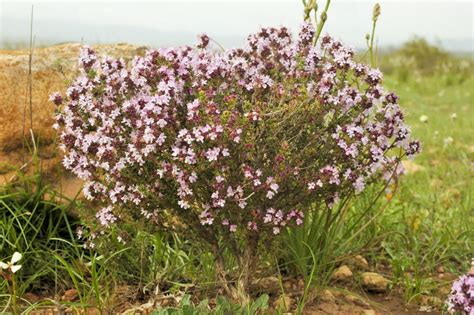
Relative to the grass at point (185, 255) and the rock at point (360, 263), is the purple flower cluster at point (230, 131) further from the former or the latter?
the rock at point (360, 263)

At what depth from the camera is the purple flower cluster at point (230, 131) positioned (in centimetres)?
306

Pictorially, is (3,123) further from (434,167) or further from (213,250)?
(434,167)

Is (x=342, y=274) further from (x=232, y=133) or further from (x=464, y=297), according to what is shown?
(x=232, y=133)

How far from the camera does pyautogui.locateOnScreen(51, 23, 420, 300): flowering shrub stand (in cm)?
306

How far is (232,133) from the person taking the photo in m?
2.93

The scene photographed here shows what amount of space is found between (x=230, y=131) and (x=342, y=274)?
173 cm

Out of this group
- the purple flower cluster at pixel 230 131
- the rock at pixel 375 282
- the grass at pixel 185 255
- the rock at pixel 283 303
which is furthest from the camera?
the rock at pixel 375 282

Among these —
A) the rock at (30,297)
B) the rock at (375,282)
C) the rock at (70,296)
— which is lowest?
the rock at (30,297)

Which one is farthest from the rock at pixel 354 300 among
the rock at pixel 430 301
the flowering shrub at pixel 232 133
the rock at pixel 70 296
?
the rock at pixel 70 296

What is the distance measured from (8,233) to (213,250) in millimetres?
1287

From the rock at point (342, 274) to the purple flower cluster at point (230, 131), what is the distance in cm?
91

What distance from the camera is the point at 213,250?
3.58m

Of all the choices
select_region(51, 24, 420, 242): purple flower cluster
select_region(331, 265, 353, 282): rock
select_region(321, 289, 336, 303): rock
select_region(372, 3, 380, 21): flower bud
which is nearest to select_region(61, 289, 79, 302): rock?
select_region(51, 24, 420, 242): purple flower cluster

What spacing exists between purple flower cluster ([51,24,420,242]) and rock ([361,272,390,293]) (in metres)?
0.96
